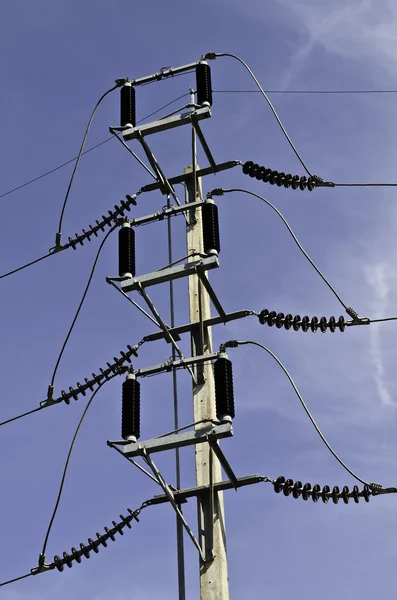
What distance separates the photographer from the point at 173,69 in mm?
16234

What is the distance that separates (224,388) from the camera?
11.5 metres

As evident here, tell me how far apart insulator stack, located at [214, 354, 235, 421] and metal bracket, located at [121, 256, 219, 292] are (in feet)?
4.71

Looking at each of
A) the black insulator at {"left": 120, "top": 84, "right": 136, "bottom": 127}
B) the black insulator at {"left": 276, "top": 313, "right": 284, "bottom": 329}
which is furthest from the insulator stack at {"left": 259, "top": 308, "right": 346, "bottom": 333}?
the black insulator at {"left": 120, "top": 84, "right": 136, "bottom": 127}

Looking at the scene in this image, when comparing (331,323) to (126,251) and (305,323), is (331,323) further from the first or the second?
(126,251)

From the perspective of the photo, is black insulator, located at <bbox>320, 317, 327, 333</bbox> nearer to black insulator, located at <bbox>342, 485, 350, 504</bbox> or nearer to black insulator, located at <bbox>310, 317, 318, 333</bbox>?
black insulator, located at <bbox>310, 317, 318, 333</bbox>

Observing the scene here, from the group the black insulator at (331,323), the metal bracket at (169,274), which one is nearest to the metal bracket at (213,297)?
the metal bracket at (169,274)

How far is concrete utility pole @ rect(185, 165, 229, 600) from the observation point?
429 inches

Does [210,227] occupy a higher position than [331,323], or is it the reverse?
[210,227]

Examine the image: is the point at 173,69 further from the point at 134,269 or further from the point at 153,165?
the point at 134,269

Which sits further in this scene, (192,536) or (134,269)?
(134,269)

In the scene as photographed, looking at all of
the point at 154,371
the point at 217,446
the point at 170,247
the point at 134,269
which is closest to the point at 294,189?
the point at 170,247

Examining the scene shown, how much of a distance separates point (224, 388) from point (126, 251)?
2.99 m

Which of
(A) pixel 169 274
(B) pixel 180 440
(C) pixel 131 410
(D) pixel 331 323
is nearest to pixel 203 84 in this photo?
(A) pixel 169 274

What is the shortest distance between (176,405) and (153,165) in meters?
3.66
